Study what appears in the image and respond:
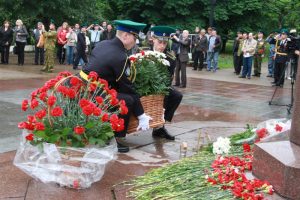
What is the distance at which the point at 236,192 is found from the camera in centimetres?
392

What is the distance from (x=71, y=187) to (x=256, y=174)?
1.75 m

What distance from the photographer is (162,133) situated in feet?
22.8

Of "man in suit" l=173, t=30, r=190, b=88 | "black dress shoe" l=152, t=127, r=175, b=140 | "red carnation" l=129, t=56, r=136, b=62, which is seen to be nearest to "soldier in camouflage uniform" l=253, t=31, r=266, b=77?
"man in suit" l=173, t=30, r=190, b=88

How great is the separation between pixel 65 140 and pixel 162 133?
270cm

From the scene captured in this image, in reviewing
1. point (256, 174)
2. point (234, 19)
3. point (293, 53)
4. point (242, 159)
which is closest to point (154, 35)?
point (242, 159)

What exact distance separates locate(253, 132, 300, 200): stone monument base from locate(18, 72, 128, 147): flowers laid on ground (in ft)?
4.53

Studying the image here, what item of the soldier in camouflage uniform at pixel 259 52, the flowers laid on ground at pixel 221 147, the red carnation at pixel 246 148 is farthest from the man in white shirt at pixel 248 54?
the flowers laid on ground at pixel 221 147

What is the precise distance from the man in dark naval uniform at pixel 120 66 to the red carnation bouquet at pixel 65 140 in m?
1.01

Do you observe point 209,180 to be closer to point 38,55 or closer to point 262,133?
point 262,133

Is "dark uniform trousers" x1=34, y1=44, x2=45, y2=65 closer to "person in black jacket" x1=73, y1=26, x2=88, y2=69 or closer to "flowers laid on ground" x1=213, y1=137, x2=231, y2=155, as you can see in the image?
"person in black jacket" x1=73, y1=26, x2=88, y2=69

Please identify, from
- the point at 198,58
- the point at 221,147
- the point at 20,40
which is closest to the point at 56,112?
the point at 221,147

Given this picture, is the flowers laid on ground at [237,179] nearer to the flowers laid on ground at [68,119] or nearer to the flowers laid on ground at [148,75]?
the flowers laid on ground at [68,119]

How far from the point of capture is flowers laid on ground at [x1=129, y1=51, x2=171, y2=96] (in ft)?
20.1

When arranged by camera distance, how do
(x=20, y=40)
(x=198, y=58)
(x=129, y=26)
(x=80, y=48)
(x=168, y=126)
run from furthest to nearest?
(x=198, y=58) < (x=20, y=40) < (x=80, y=48) < (x=168, y=126) < (x=129, y=26)
